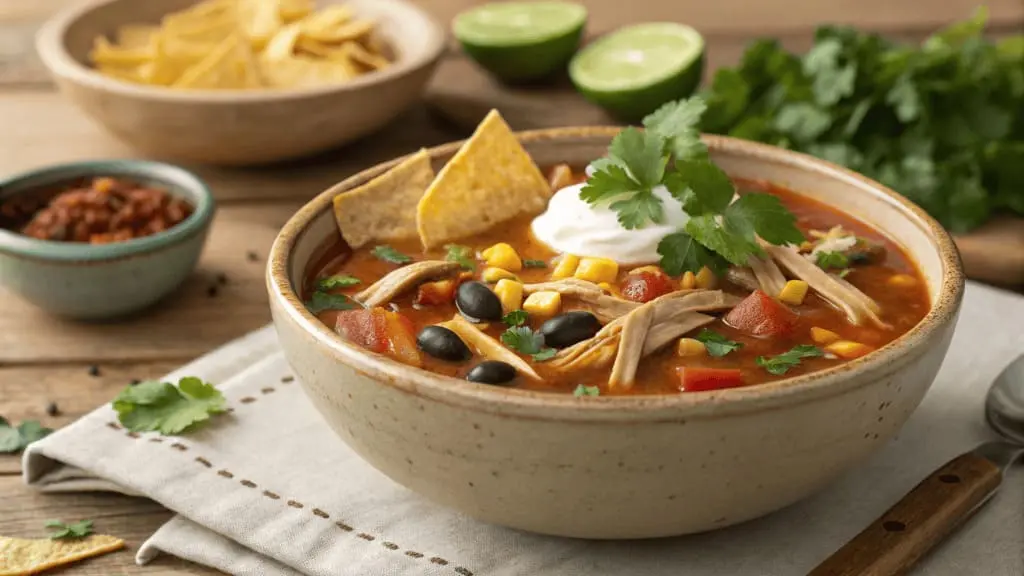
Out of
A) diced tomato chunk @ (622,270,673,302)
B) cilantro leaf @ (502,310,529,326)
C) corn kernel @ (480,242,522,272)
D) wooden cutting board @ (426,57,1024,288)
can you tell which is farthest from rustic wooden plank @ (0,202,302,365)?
diced tomato chunk @ (622,270,673,302)

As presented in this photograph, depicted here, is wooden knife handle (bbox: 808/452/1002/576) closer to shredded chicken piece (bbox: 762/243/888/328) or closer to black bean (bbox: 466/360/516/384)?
shredded chicken piece (bbox: 762/243/888/328)

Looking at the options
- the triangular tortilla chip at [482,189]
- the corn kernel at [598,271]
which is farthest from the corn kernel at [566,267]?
the triangular tortilla chip at [482,189]

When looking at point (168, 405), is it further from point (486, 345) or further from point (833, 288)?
point (833, 288)

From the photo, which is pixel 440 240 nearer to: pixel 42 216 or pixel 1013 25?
pixel 42 216

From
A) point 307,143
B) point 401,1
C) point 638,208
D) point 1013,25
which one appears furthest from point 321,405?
point 1013,25

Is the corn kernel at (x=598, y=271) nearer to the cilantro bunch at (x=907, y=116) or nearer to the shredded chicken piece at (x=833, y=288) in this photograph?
the shredded chicken piece at (x=833, y=288)

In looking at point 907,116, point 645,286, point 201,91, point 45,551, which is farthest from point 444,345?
A: point 907,116

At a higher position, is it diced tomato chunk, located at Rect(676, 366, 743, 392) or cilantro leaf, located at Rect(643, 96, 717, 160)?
cilantro leaf, located at Rect(643, 96, 717, 160)
